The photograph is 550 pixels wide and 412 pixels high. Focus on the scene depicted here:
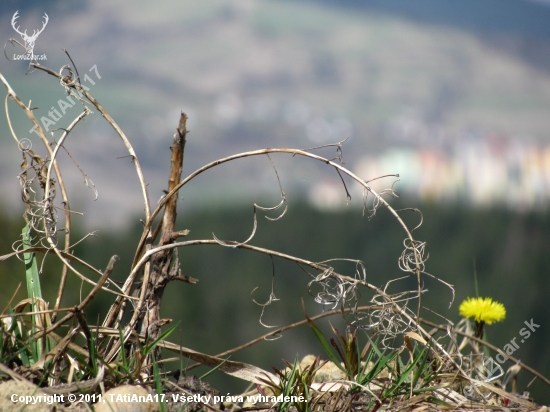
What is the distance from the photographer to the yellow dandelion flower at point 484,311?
157 centimetres

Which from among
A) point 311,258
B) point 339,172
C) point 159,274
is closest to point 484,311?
point 339,172

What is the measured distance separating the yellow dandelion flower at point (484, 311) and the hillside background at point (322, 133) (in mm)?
14463

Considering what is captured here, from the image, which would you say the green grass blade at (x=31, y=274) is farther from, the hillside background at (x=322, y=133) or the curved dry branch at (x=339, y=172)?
the hillside background at (x=322, y=133)

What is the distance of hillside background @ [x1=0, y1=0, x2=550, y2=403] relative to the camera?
38.6 meters

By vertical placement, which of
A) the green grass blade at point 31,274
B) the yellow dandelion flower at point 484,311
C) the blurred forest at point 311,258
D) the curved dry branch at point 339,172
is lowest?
the blurred forest at point 311,258

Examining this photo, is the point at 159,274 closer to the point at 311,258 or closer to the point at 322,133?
the point at 311,258

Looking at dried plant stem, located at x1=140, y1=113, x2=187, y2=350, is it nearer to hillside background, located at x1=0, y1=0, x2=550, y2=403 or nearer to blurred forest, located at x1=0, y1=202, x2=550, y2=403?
hillside background, located at x1=0, y1=0, x2=550, y2=403

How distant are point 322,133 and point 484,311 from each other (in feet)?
254

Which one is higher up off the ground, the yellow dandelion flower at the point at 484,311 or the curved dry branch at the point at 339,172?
the curved dry branch at the point at 339,172

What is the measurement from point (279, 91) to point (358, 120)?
2324 centimetres

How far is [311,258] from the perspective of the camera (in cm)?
3722

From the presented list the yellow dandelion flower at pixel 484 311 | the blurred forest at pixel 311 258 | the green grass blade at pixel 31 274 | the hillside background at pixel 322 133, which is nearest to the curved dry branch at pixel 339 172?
the green grass blade at pixel 31 274

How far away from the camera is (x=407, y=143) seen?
85875 mm

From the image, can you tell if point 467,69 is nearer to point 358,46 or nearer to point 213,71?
point 358,46
